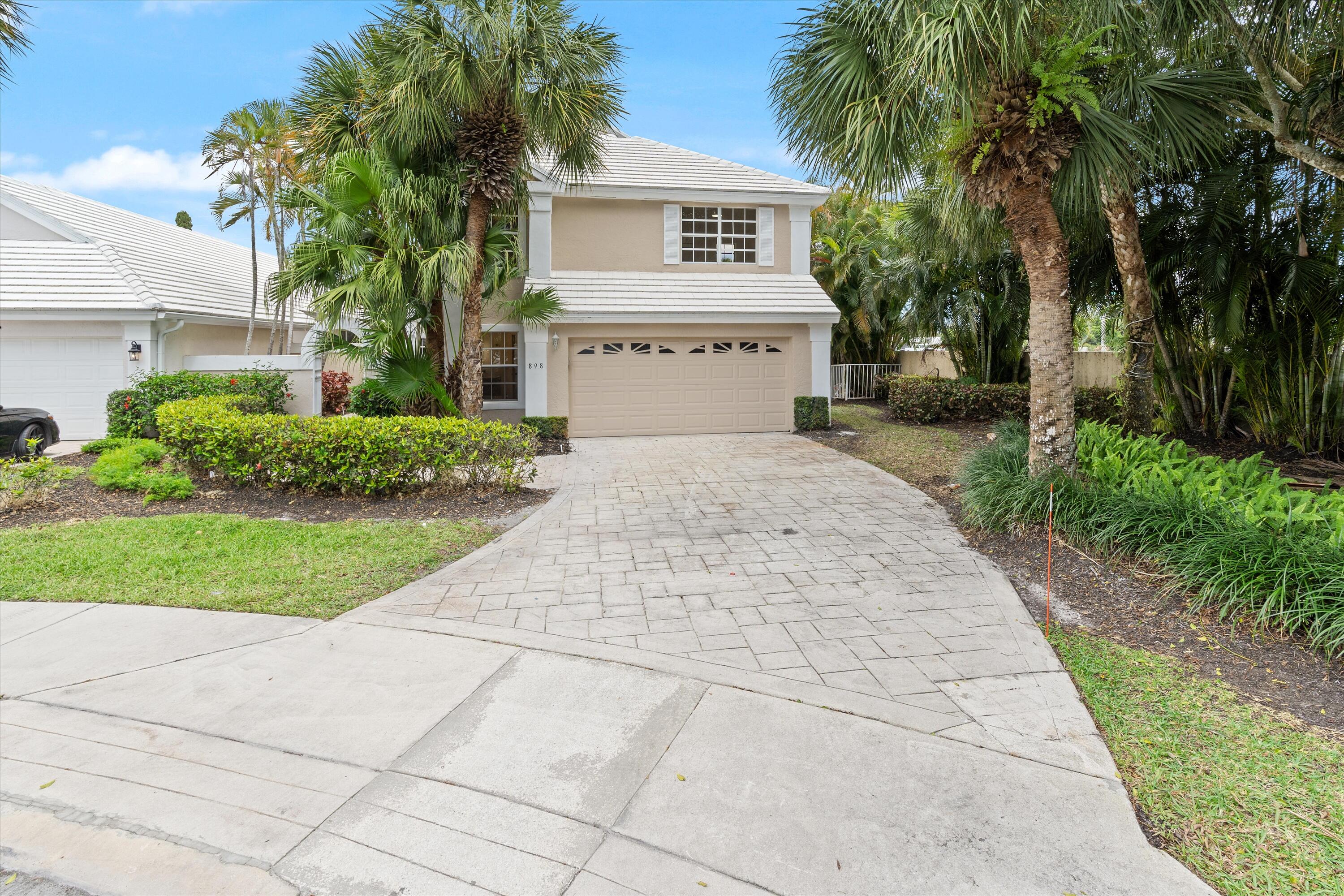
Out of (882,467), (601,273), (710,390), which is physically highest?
(601,273)

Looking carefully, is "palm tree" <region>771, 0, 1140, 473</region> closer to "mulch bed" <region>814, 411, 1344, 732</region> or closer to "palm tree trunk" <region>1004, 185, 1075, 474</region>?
"palm tree trunk" <region>1004, 185, 1075, 474</region>

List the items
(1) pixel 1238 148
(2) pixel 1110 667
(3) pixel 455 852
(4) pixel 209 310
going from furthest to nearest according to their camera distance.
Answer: (4) pixel 209 310 → (1) pixel 1238 148 → (2) pixel 1110 667 → (3) pixel 455 852

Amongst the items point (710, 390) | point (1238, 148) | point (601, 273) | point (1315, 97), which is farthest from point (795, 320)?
point (1315, 97)

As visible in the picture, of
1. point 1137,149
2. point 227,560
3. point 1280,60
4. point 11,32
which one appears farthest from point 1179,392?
point 11,32

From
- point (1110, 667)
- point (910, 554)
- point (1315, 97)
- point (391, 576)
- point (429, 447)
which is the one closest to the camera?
point (1110, 667)

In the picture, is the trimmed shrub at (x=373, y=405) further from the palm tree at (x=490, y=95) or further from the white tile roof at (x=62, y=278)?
the white tile roof at (x=62, y=278)

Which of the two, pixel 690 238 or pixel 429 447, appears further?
pixel 690 238

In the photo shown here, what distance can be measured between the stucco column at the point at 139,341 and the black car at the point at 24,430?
1.85 m

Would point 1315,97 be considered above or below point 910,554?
above

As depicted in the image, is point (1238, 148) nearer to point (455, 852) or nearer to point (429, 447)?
point (429, 447)

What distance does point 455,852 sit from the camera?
2.73 meters

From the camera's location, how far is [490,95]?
1034cm

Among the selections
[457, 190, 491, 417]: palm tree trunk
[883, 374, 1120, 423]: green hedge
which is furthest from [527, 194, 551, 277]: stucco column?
[883, 374, 1120, 423]: green hedge

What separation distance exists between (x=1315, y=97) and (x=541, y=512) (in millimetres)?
9571
